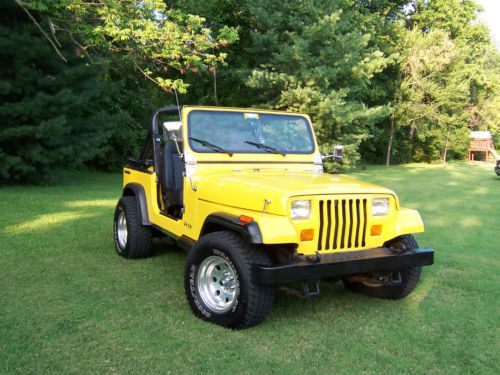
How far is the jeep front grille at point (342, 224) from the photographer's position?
3740 mm

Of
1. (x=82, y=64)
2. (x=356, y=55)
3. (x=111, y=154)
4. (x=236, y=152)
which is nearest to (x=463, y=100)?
(x=356, y=55)

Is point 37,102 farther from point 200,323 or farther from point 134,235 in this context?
point 200,323

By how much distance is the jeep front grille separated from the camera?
12.3 ft

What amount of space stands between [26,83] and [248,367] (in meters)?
12.2

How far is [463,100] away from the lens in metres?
30.6

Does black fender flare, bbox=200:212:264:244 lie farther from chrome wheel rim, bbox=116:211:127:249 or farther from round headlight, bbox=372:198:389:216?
chrome wheel rim, bbox=116:211:127:249

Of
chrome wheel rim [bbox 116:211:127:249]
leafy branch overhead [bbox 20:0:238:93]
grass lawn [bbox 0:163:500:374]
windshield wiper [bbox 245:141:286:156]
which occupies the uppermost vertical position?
leafy branch overhead [bbox 20:0:238:93]

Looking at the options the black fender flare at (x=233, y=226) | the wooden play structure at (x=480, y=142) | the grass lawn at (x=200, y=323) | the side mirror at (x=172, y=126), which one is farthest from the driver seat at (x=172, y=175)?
the wooden play structure at (x=480, y=142)

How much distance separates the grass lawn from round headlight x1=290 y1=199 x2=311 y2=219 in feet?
3.08

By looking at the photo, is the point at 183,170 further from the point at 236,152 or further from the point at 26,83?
the point at 26,83

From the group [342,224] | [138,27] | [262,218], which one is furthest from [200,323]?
[138,27]

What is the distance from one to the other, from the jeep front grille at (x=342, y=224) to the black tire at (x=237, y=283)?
52 centimetres

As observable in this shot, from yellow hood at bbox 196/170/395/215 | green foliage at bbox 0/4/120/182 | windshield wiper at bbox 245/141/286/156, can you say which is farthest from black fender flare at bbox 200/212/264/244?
green foliage at bbox 0/4/120/182

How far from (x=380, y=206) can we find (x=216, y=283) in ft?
5.06
